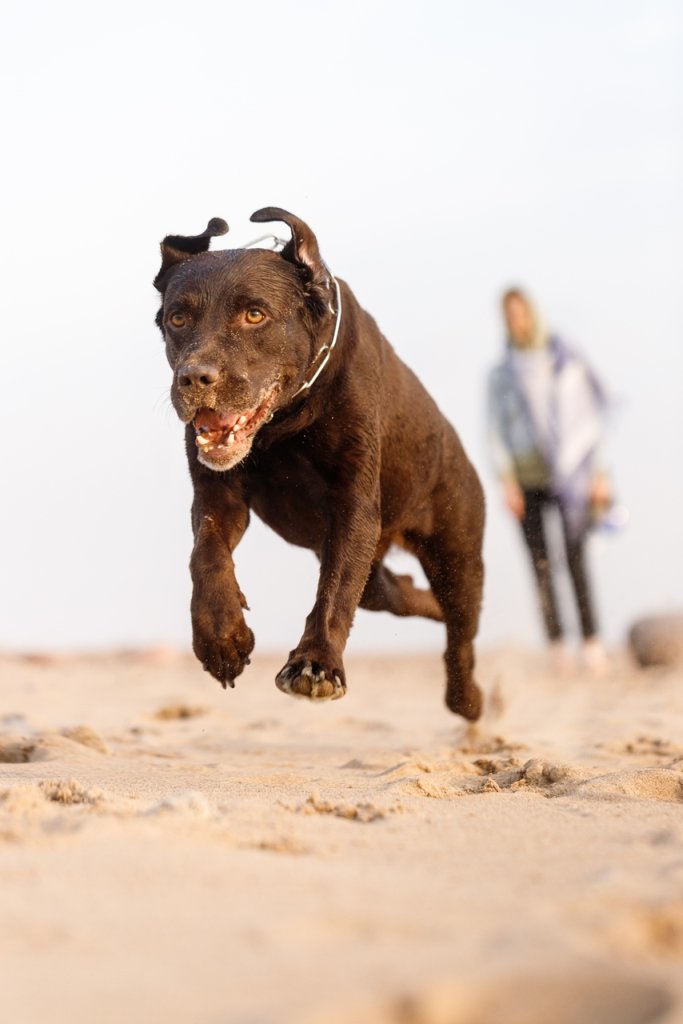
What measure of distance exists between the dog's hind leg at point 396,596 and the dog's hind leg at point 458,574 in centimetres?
14

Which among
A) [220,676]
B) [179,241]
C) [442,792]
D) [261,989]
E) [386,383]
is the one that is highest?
[179,241]

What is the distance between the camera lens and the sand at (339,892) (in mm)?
2053

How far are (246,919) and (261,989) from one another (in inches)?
14.7

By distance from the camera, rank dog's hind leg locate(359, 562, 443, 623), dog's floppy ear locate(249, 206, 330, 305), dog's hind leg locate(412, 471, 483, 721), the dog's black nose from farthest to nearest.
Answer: dog's hind leg locate(359, 562, 443, 623), dog's hind leg locate(412, 471, 483, 721), dog's floppy ear locate(249, 206, 330, 305), the dog's black nose

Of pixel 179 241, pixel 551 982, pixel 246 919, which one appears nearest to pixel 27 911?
pixel 246 919

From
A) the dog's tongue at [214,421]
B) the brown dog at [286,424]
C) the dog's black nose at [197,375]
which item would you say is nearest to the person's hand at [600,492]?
the brown dog at [286,424]

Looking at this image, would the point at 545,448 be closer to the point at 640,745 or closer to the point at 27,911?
the point at 640,745

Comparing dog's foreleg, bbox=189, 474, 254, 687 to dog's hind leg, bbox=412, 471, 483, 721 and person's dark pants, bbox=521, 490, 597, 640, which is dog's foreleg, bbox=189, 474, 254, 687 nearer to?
dog's hind leg, bbox=412, 471, 483, 721

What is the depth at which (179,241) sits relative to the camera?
5492mm

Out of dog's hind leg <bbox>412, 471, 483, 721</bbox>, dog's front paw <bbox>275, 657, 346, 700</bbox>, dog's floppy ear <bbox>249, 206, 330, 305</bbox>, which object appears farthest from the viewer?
dog's hind leg <bbox>412, 471, 483, 721</bbox>

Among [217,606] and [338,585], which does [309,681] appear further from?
[338,585]

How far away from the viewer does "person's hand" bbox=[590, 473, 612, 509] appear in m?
11.2

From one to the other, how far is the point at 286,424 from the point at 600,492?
21.1 ft

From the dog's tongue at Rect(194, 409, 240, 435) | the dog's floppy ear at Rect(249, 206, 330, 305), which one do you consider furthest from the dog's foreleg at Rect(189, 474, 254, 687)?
the dog's floppy ear at Rect(249, 206, 330, 305)
